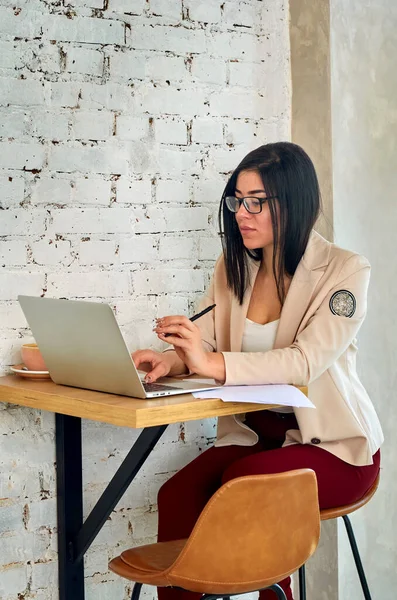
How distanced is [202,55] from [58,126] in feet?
1.86

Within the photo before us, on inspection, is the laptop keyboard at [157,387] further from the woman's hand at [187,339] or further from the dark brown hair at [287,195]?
the dark brown hair at [287,195]

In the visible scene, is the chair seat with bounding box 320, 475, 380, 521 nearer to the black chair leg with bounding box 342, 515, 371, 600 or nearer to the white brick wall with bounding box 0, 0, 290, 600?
the black chair leg with bounding box 342, 515, 371, 600

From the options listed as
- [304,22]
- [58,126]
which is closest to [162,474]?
[58,126]

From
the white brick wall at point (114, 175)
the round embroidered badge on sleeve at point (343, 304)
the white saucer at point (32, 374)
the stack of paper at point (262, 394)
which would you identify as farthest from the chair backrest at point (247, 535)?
the white brick wall at point (114, 175)

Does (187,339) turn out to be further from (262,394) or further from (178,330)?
(262,394)

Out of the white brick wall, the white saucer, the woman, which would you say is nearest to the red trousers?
the woman

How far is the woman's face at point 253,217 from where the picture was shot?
7.64 ft

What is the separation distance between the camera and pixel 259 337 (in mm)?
2387

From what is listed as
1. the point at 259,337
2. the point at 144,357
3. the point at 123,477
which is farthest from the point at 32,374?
the point at 259,337

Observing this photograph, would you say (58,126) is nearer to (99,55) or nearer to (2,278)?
(99,55)

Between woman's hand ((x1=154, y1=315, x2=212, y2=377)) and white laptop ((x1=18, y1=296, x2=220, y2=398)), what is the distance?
57 millimetres

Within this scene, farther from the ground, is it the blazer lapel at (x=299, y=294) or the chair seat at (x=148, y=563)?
the blazer lapel at (x=299, y=294)

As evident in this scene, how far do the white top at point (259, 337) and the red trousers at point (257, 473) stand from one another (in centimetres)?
10

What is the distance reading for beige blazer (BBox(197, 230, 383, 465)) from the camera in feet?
6.89
